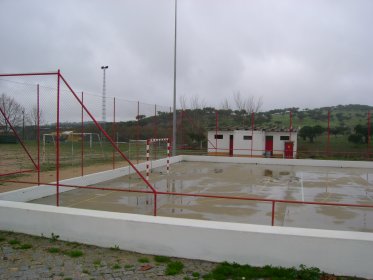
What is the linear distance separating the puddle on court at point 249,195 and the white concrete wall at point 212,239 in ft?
9.14

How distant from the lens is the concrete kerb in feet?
18.1

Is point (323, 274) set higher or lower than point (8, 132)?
lower

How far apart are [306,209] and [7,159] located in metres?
18.9

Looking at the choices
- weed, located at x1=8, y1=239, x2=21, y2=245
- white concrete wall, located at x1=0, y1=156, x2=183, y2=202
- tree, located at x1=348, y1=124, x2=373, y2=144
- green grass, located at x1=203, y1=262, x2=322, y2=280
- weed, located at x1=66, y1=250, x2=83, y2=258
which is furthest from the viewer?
tree, located at x1=348, y1=124, x2=373, y2=144

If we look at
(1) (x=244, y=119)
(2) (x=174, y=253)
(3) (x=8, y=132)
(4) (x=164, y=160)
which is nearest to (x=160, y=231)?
(2) (x=174, y=253)

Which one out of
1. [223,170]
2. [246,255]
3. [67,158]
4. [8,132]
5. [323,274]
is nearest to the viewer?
[323,274]

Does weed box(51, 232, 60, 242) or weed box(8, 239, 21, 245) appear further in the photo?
weed box(51, 232, 60, 242)

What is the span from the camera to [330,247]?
18.2 feet

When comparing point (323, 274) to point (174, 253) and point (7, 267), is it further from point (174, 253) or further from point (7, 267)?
point (7, 267)

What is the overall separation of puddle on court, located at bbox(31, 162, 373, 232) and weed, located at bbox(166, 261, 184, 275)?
10.5ft

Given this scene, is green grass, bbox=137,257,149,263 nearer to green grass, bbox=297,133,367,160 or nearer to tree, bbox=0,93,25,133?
tree, bbox=0,93,25,133

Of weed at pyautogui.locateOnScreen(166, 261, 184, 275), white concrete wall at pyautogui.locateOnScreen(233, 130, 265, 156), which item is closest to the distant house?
white concrete wall at pyautogui.locateOnScreen(233, 130, 265, 156)

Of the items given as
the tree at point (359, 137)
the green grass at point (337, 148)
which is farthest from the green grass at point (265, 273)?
the tree at point (359, 137)

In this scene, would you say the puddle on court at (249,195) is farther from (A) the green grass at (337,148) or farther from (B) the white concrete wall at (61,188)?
(A) the green grass at (337,148)
